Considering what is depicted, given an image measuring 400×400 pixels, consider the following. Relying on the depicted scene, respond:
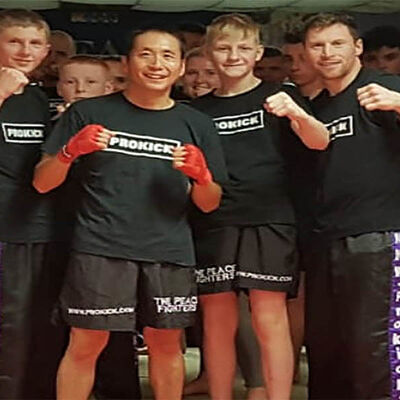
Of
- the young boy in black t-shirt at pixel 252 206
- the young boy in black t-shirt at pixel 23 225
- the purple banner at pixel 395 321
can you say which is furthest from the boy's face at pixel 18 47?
the purple banner at pixel 395 321

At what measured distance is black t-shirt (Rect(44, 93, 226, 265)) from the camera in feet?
7.50

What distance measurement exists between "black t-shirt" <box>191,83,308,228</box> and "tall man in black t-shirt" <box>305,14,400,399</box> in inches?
3.8

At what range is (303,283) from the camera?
8.73ft

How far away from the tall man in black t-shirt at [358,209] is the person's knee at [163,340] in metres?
0.40

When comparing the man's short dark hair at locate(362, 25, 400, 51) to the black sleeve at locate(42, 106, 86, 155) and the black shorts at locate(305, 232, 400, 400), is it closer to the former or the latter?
the black shorts at locate(305, 232, 400, 400)

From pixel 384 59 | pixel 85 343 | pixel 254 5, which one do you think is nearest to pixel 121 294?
pixel 85 343

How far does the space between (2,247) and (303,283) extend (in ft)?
2.62

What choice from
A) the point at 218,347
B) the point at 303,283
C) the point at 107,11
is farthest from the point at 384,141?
the point at 107,11

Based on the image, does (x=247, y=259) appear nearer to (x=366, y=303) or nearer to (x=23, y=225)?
(x=366, y=303)

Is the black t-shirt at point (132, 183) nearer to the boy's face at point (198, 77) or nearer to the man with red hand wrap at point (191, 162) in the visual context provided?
the man with red hand wrap at point (191, 162)

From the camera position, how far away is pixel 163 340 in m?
2.38

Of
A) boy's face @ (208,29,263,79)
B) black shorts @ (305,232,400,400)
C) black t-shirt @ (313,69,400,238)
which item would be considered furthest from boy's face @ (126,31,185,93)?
black shorts @ (305,232,400,400)

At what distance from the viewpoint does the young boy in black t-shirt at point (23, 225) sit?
241 cm

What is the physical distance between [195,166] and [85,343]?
0.49 m
